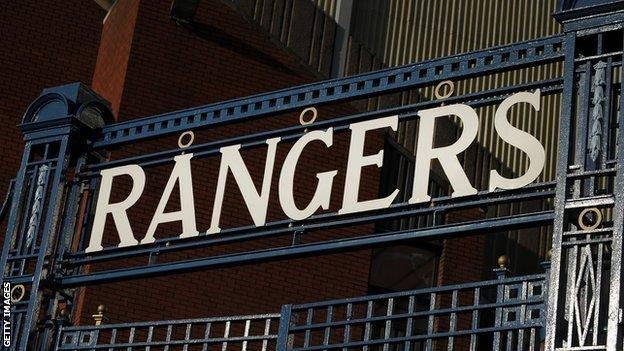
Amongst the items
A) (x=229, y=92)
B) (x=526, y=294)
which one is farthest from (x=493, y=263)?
(x=526, y=294)

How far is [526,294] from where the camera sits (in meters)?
8.02

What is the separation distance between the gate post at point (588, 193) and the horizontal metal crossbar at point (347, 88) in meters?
0.27

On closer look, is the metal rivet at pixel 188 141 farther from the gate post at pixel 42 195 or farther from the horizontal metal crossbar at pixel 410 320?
the horizontal metal crossbar at pixel 410 320

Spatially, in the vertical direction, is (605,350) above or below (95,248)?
below

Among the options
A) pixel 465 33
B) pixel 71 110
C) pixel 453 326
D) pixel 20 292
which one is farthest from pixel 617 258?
pixel 465 33

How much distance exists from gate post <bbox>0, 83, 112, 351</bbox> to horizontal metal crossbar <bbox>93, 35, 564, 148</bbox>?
0.24 metres

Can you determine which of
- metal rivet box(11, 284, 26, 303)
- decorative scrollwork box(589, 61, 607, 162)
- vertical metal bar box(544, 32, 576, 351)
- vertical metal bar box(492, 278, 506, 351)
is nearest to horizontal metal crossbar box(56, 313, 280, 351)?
metal rivet box(11, 284, 26, 303)

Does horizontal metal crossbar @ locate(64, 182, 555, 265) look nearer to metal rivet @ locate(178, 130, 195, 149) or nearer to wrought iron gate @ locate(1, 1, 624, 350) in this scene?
wrought iron gate @ locate(1, 1, 624, 350)

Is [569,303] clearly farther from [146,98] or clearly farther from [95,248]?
[146,98]

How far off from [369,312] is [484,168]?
39.7ft

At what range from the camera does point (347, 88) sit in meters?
9.71

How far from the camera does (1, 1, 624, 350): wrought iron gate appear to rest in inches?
303

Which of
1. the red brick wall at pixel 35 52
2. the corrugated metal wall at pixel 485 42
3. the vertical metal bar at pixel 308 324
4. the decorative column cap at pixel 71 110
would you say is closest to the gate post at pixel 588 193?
the vertical metal bar at pixel 308 324

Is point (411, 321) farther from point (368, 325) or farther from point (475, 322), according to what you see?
point (475, 322)
